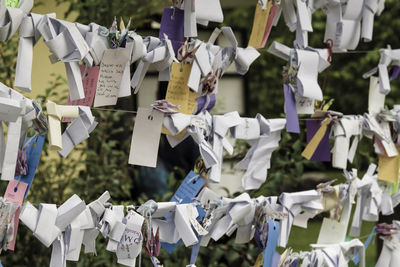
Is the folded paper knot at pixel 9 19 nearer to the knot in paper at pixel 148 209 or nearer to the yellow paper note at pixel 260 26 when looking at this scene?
the knot in paper at pixel 148 209

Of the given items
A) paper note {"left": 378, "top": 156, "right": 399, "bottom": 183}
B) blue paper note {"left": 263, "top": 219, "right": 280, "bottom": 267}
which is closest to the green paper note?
blue paper note {"left": 263, "top": 219, "right": 280, "bottom": 267}

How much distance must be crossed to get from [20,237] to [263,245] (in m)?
0.88

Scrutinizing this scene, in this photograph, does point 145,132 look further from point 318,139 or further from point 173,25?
point 318,139

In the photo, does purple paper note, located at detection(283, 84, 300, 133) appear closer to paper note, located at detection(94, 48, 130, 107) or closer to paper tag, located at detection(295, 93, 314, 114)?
paper tag, located at detection(295, 93, 314, 114)

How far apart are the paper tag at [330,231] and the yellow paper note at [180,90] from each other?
479 mm

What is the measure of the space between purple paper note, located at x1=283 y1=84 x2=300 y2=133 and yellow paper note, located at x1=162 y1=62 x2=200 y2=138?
226 mm

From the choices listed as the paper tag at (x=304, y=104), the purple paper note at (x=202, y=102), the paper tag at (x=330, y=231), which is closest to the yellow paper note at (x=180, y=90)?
the purple paper note at (x=202, y=102)

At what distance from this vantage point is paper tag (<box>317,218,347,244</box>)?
1347 mm

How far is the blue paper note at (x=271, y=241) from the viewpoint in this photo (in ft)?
3.75

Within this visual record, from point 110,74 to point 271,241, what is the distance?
44cm

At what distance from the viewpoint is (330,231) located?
4.43 feet

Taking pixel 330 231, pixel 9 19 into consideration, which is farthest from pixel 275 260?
pixel 9 19

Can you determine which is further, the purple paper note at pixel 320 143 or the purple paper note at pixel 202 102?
the purple paper note at pixel 320 143

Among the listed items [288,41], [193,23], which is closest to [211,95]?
[193,23]
